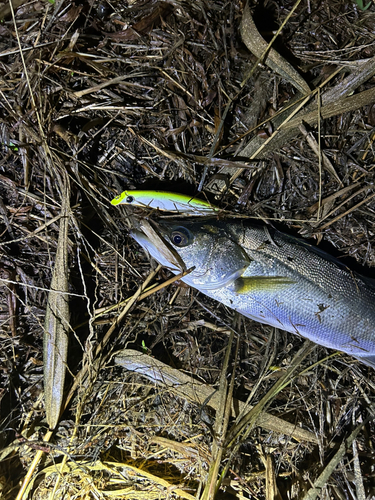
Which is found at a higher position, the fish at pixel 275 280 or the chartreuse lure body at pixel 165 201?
the chartreuse lure body at pixel 165 201

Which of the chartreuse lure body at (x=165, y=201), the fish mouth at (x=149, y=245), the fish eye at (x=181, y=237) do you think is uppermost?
the chartreuse lure body at (x=165, y=201)

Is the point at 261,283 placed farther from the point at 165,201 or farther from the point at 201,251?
the point at 165,201

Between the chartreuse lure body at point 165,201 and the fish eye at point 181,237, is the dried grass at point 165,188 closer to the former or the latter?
the chartreuse lure body at point 165,201

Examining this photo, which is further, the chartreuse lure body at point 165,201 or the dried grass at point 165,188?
the dried grass at point 165,188

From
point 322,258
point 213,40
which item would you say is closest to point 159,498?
point 322,258

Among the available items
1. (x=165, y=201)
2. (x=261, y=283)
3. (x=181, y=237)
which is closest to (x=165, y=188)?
(x=165, y=201)

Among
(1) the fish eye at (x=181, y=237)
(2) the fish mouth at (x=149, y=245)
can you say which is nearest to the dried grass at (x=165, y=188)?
(2) the fish mouth at (x=149, y=245)
